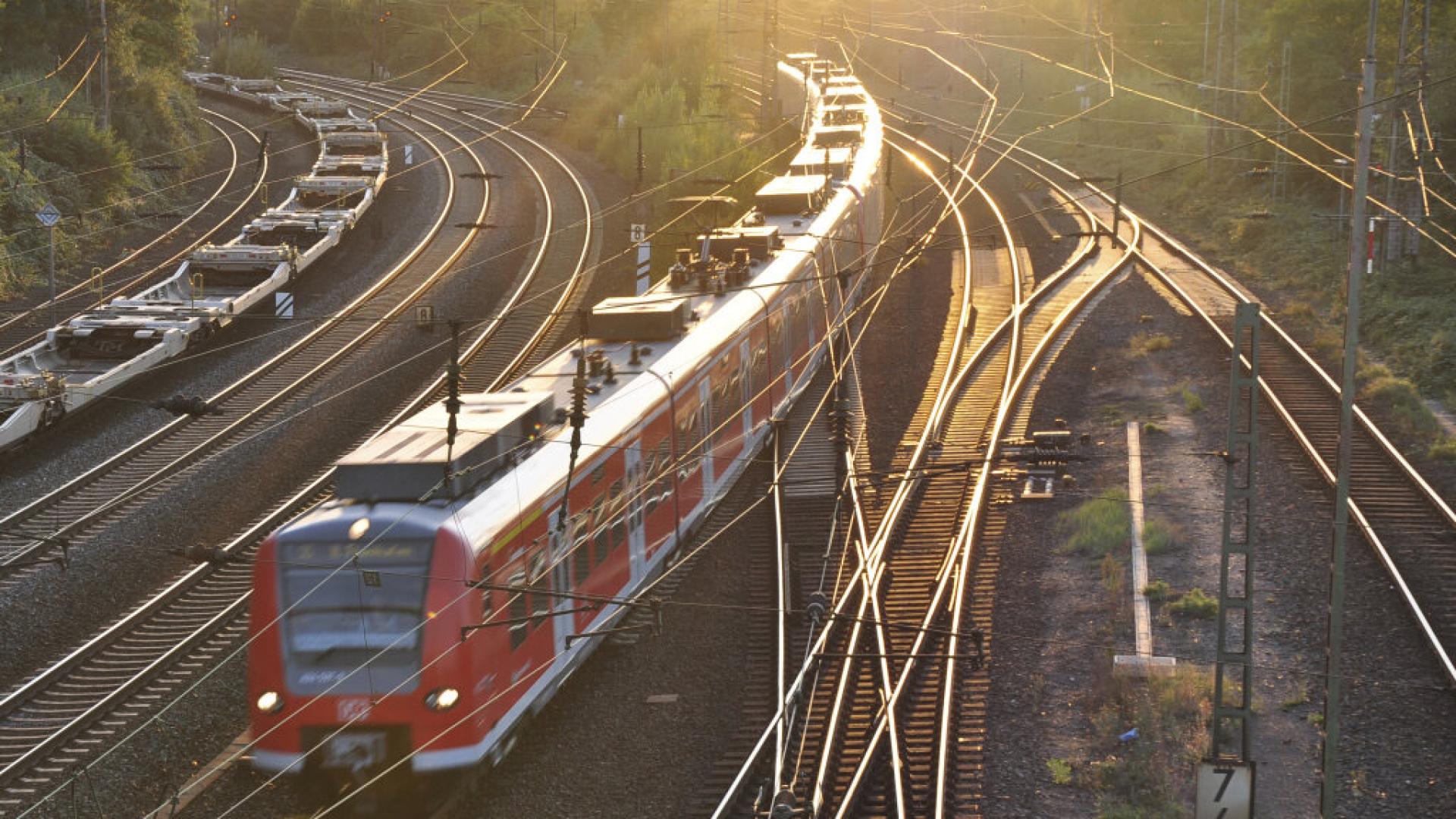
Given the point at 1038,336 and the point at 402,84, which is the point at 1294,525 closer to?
the point at 1038,336

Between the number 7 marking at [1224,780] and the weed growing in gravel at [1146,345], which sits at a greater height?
the weed growing in gravel at [1146,345]

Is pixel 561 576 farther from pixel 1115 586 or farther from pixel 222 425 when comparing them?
pixel 222 425

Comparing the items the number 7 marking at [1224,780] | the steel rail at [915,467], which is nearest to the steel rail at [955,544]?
the steel rail at [915,467]

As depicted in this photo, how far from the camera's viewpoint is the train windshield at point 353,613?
44.2 ft

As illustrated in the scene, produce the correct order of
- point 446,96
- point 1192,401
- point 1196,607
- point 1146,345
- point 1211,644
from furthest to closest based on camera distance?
1. point 446,96
2. point 1146,345
3. point 1192,401
4. point 1196,607
5. point 1211,644

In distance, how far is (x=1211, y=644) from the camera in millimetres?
17766

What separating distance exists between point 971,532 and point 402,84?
2081 inches

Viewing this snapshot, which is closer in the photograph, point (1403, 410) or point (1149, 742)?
point (1149, 742)

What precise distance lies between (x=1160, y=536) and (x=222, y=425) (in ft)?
44.1

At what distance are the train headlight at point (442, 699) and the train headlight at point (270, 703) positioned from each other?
4.22 ft

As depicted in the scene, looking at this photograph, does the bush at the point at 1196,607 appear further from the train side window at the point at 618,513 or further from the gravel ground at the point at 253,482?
the gravel ground at the point at 253,482

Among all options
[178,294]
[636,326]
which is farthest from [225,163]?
[636,326]

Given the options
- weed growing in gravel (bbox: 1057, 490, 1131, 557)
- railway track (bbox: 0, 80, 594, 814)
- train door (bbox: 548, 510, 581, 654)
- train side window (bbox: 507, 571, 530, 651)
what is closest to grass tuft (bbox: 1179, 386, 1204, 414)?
weed growing in gravel (bbox: 1057, 490, 1131, 557)

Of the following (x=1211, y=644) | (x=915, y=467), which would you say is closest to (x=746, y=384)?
(x=915, y=467)
